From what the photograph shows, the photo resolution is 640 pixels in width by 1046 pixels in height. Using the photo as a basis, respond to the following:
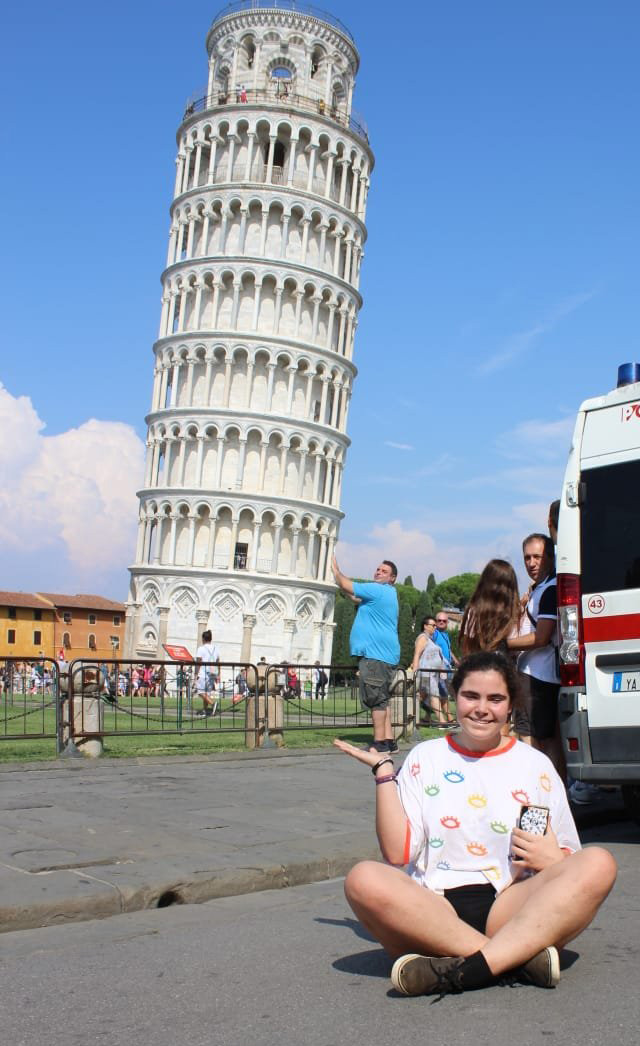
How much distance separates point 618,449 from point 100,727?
7.11 meters

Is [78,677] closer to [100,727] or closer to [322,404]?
[100,727]

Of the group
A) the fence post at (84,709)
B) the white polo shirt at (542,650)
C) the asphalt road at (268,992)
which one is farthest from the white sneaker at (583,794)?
the fence post at (84,709)

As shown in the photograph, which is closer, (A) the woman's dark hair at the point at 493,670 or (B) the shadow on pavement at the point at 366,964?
(A) the woman's dark hair at the point at 493,670

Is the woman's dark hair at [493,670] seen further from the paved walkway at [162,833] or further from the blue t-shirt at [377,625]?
the blue t-shirt at [377,625]

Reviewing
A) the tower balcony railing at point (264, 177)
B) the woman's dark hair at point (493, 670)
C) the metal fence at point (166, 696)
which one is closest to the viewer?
the woman's dark hair at point (493, 670)

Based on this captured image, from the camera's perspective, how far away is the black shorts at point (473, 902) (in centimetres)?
390

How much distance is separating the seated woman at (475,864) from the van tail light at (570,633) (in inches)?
139

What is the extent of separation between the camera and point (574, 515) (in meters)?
7.80

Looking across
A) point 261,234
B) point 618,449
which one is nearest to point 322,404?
point 261,234

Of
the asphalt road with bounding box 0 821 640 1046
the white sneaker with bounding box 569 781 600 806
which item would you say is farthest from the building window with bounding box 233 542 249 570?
the asphalt road with bounding box 0 821 640 1046

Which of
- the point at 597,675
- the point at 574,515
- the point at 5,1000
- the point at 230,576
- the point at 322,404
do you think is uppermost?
the point at 322,404

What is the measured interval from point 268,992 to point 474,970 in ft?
2.51

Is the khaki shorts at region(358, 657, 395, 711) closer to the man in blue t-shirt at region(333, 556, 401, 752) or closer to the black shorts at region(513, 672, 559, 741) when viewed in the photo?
the man in blue t-shirt at region(333, 556, 401, 752)

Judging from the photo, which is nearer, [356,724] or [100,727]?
[100,727]
